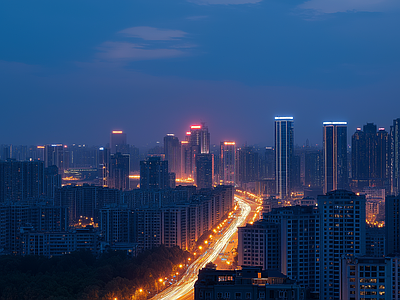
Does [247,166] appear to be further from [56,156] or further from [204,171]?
[56,156]

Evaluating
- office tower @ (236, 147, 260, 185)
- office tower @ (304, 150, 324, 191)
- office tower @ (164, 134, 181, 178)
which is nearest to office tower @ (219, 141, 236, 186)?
office tower @ (236, 147, 260, 185)

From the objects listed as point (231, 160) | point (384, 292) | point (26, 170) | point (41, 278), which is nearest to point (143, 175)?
point (26, 170)

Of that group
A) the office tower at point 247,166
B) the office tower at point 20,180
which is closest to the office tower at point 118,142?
the office tower at point 247,166

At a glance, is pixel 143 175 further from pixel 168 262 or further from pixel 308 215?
pixel 308 215

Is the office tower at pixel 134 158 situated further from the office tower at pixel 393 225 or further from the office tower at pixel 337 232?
the office tower at pixel 337 232

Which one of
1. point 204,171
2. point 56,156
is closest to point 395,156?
point 204,171

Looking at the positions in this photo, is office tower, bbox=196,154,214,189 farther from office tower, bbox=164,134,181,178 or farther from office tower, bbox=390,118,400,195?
office tower, bbox=164,134,181,178
